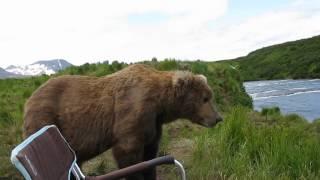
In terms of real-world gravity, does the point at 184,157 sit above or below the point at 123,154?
below

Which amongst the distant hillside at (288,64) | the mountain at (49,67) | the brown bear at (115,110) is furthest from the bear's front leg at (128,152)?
the distant hillside at (288,64)

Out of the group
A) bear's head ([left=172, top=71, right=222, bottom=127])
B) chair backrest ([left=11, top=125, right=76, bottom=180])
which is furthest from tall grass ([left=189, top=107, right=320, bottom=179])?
chair backrest ([left=11, top=125, right=76, bottom=180])

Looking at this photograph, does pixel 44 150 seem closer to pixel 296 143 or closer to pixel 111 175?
pixel 111 175

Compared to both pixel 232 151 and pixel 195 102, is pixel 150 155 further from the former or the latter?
pixel 232 151

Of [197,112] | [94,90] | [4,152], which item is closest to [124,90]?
[94,90]

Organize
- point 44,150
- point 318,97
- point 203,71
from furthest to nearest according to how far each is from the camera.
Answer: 1. point 318,97
2. point 203,71
3. point 44,150

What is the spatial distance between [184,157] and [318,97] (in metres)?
23.5

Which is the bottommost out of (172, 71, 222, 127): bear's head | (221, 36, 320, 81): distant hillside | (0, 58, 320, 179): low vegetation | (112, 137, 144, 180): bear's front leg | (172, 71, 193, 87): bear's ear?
(221, 36, 320, 81): distant hillside

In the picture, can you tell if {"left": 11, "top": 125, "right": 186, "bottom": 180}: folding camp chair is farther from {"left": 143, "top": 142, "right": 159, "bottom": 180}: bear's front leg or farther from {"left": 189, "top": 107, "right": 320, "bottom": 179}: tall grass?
{"left": 189, "top": 107, "right": 320, "bottom": 179}: tall grass

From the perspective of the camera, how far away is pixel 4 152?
305 inches

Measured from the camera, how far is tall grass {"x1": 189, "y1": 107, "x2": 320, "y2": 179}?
6.42 m

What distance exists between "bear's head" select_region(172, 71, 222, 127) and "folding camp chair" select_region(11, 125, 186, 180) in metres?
1.81

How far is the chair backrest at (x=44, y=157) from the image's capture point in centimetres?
317

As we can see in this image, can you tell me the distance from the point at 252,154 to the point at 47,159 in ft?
12.1
